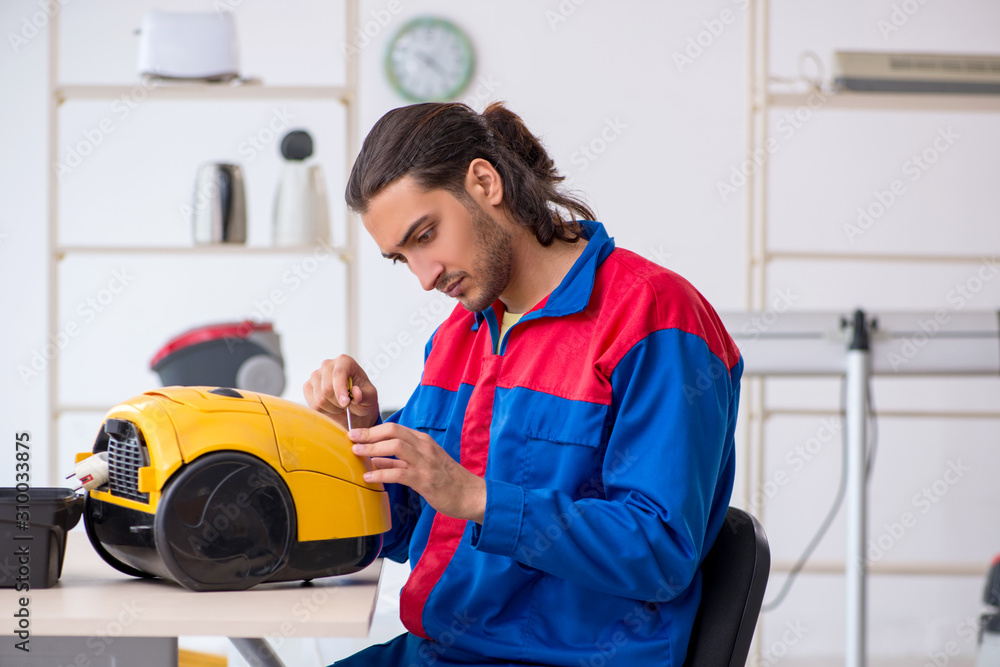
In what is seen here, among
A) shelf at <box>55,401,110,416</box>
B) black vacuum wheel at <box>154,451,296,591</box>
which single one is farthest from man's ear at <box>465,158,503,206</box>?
shelf at <box>55,401,110,416</box>

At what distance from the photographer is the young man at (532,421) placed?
0.94 metres

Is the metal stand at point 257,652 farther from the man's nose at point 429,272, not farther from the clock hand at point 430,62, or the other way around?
the clock hand at point 430,62

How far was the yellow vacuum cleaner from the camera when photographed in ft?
2.87

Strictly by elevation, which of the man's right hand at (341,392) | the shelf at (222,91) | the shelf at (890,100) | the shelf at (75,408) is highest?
the shelf at (890,100)

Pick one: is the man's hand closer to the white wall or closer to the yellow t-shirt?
the yellow t-shirt

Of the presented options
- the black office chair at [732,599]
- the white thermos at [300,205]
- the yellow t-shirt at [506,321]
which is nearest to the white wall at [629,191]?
the white thermos at [300,205]

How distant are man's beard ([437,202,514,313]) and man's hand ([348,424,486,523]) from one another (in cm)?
27

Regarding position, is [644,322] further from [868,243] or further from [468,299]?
[868,243]

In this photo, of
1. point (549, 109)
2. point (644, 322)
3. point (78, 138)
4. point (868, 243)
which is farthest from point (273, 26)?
point (644, 322)

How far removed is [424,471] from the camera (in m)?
0.91

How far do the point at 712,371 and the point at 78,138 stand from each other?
2.85m

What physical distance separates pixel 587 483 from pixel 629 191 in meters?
2.29

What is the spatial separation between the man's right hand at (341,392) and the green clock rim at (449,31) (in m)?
2.16

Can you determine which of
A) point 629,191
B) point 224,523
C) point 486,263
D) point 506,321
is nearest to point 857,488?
point 506,321
